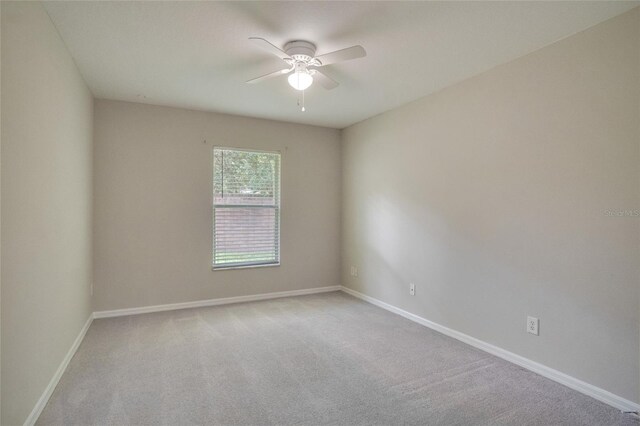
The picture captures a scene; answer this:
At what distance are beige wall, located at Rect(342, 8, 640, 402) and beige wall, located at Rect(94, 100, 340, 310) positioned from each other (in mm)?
1524

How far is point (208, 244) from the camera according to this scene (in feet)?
15.0

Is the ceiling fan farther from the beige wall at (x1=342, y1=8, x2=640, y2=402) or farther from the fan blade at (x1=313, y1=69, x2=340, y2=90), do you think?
the beige wall at (x1=342, y1=8, x2=640, y2=402)

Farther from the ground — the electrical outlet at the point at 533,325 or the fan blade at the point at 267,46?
the fan blade at the point at 267,46

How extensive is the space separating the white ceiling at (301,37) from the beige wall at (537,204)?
288 mm

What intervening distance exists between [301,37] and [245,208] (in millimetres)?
2681

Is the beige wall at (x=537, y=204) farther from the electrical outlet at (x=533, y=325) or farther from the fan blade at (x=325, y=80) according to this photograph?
the fan blade at (x=325, y=80)

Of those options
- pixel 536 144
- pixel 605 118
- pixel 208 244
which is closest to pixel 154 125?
pixel 208 244

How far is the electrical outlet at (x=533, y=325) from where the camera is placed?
2748 millimetres

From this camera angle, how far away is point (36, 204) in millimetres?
2086

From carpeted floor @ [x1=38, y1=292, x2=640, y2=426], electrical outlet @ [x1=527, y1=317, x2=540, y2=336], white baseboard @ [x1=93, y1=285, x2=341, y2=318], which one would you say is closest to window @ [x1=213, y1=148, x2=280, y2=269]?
white baseboard @ [x1=93, y1=285, x2=341, y2=318]

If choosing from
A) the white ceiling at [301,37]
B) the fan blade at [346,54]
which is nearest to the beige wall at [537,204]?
the white ceiling at [301,37]

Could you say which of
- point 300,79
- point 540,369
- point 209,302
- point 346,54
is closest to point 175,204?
point 209,302

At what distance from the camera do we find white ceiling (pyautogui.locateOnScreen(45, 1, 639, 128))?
2213mm

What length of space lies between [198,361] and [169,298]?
1703mm
